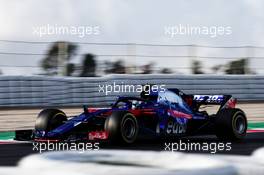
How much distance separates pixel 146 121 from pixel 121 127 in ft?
2.94

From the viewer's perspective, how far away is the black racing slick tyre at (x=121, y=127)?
922 cm

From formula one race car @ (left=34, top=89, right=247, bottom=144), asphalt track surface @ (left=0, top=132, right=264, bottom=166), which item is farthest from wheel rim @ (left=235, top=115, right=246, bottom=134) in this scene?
asphalt track surface @ (left=0, top=132, right=264, bottom=166)

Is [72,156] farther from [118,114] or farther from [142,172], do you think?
[118,114]

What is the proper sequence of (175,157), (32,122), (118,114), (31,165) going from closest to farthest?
(31,165), (175,157), (118,114), (32,122)

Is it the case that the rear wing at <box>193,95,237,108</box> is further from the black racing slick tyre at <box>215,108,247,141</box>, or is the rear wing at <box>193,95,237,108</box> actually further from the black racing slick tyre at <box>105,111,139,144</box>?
the black racing slick tyre at <box>105,111,139,144</box>

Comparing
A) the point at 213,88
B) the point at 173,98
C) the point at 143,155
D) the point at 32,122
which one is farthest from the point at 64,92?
the point at 143,155

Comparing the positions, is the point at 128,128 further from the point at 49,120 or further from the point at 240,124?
the point at 240,124

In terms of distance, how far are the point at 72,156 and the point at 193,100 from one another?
8027mm

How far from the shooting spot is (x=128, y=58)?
16.7 metres

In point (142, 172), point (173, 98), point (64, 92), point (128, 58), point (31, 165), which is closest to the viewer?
point (142, 172)

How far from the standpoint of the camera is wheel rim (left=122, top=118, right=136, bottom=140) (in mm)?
9371

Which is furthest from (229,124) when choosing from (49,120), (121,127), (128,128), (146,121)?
(49,120)

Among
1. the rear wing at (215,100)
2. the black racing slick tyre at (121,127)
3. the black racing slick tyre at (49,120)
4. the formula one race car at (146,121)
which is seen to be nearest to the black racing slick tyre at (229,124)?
the formula one race car at (146,121)

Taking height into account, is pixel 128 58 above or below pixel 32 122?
above
